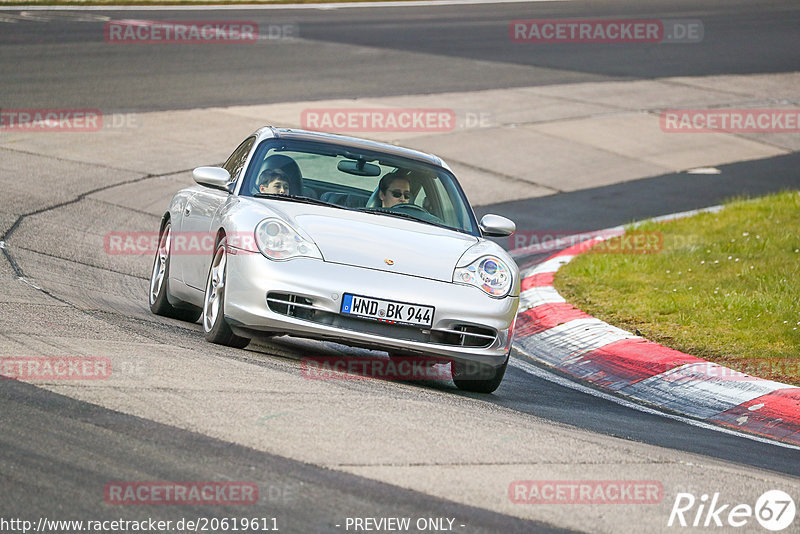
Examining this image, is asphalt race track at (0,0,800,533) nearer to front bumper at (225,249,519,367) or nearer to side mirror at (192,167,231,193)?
front bumper at (225,249,519,367)

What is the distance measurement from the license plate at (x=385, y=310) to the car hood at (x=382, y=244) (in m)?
0.22

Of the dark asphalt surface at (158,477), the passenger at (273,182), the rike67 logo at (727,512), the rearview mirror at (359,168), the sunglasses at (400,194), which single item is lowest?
the rike67 logo at (727,512)

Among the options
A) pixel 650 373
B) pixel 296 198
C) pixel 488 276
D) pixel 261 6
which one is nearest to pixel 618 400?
pixel 650 373

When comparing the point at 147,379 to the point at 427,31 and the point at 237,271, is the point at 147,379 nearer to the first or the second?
the point at 237,271

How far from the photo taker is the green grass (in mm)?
8945

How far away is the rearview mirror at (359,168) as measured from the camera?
8312 mm

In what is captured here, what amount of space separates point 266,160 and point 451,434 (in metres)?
3.34

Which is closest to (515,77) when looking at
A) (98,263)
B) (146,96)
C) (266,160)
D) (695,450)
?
(146,96)

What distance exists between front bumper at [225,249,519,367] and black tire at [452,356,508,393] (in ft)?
0.68

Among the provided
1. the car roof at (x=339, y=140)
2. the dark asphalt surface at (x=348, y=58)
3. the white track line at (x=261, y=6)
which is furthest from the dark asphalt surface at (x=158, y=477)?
the white track line at (x=261, y=6)

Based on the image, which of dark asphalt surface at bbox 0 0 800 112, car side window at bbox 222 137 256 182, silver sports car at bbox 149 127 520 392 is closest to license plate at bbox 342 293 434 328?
silver sports car at bbox 149 127 520 392

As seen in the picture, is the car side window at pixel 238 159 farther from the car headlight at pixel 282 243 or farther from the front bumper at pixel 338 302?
the front bumper at pixel 338 302

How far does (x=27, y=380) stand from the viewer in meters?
5.54

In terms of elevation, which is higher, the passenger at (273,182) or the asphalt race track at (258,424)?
the passenger at (273,182)
